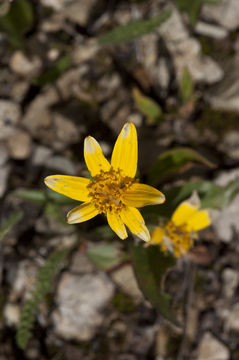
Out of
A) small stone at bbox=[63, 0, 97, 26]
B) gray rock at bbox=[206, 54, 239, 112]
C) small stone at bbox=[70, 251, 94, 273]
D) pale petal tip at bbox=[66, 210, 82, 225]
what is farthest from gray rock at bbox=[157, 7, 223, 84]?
pale petal tip at bbox=[66, 210, 82, 225]

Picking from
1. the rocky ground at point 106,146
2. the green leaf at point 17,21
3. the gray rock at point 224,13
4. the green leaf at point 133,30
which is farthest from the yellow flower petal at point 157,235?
the gray rock at point 224,13

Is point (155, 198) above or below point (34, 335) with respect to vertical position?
above

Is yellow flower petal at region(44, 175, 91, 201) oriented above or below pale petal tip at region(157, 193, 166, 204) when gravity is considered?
above

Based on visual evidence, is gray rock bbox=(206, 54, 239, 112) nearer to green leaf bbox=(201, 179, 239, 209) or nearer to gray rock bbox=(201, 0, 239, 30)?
gray rock bbox=(201, 0, 239, 30)

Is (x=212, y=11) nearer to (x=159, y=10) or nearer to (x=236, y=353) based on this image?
(x=159, y=10)

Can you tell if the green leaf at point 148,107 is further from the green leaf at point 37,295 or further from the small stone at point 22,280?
the small stone at point 22,280

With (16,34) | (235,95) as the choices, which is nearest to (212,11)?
(235,95)
